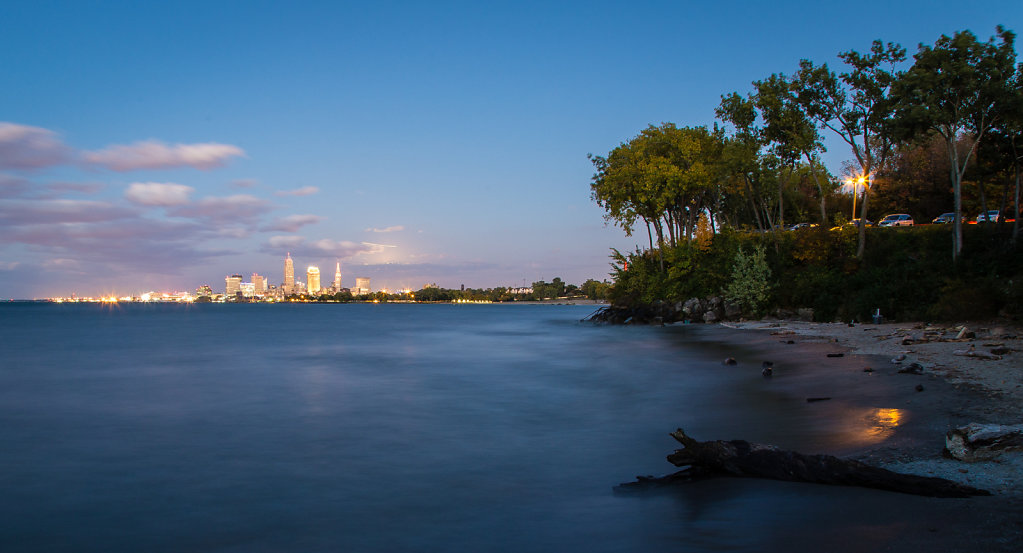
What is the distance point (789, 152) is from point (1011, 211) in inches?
677

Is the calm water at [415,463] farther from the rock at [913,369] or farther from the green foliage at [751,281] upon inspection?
the green foliage at [751,281]

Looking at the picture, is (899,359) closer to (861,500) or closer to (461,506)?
(861,500)

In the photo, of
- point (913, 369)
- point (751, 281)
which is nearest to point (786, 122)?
point (751, 281)

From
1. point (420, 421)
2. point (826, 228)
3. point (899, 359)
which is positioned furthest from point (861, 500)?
point (826, 228)

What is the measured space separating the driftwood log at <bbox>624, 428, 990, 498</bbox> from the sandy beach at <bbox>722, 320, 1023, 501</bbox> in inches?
19.4

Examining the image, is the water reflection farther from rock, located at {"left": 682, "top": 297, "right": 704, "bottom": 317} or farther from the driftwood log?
rock, located at {"left": 682, "top": 297, "right": 704, "bottom": 317}

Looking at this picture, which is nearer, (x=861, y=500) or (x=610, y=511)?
(x=861, y=500)

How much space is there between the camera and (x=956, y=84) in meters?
27.3

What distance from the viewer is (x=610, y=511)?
24.3ft

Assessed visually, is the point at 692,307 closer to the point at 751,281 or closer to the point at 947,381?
the point at 751,281

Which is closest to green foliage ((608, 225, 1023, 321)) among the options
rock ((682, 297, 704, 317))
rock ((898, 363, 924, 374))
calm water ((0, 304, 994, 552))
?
rock ((682, 297, 704, 317))

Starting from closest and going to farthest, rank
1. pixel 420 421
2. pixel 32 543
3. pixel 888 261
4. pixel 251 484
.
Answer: pixel 32 543 < pixel 251 484 < pixel 420 421 < pixel 888 261

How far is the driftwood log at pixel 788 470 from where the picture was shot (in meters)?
6.35

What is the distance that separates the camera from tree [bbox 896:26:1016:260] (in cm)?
2694
